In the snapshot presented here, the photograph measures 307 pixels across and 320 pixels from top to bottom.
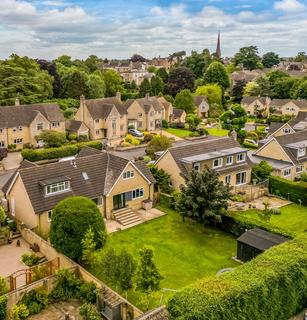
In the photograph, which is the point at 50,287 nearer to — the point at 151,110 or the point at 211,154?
the point at 211,154

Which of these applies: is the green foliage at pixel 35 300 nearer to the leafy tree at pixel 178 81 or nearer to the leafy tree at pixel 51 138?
the leafy tree at pixel 51 138

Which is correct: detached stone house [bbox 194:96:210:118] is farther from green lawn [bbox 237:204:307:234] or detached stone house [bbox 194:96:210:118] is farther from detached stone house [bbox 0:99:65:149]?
green lawn [bbox 237:204:307:234]

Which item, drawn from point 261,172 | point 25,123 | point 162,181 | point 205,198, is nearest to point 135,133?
point 25,123

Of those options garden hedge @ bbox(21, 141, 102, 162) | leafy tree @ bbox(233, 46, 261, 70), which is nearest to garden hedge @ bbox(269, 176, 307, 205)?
garden hedge @ bbox(21, 141, 102, 162)

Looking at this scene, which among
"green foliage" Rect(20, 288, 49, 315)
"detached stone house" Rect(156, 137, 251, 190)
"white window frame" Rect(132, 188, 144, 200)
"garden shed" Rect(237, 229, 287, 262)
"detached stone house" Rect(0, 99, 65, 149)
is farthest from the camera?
"detached stone house" Rect(0, 99, 65, 149)

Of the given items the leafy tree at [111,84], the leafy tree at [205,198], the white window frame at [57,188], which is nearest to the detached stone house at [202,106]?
the leafy tree at [111,84]

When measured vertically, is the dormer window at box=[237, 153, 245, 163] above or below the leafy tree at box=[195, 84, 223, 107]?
below
